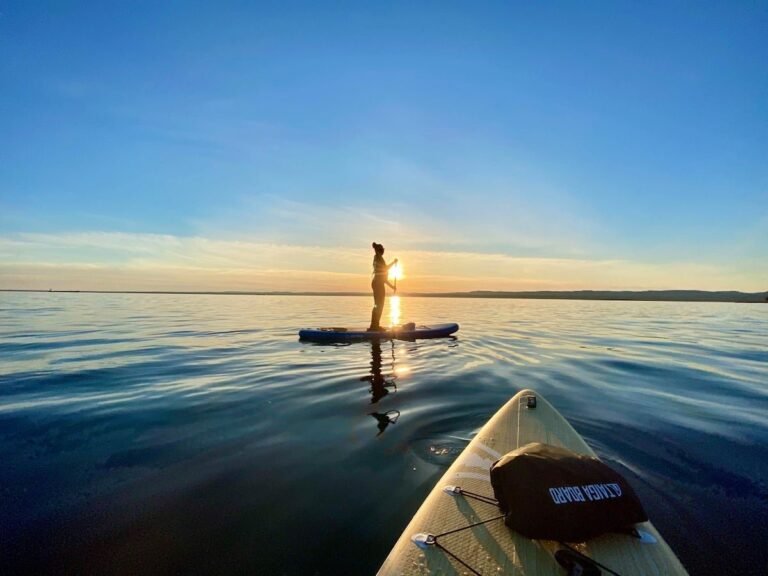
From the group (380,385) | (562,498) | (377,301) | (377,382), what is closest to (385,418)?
(380,385)

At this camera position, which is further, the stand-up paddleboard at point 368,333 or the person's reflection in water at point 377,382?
the stand-up paddleboard at point 368,333

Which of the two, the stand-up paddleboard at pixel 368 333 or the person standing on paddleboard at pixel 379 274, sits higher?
the person standing on paddleboard at pixel 379 274

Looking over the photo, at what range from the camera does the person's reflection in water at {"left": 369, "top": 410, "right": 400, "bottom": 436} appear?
6.05 m

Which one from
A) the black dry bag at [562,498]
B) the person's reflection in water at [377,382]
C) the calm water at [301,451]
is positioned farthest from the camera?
the person's reflection in water at [377,382]

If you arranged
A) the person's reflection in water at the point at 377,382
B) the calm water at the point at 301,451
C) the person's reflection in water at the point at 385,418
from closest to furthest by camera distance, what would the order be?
the calm water at the point at 301,451 → the person's reflection in water at the point at 385,418 → the person's reflection in water at the point at 377,382

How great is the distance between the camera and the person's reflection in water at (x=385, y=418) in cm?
605

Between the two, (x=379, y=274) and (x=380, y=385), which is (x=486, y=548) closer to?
(x=380, y=385)

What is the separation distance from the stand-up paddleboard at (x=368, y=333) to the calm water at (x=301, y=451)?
4.11 meters

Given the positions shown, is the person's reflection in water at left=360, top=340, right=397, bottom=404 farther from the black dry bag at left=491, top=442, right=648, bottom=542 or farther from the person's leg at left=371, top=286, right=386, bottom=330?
the black dry bag at left=491, top=442, right=648, bottom=542

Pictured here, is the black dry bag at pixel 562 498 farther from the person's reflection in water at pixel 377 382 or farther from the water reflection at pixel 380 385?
the person's reflection in water at pixel 377 382

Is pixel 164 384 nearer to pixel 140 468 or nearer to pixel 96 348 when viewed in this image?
pixel 140 468

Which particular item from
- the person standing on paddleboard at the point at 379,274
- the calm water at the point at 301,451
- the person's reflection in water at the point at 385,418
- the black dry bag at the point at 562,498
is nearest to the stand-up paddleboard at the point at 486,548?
the black dry bag at the point at 562,498

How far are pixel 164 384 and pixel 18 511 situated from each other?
199 inches

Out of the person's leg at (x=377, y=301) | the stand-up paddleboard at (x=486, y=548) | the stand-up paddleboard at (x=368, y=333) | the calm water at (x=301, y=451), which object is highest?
the person's leg at (x=377, y=301)
